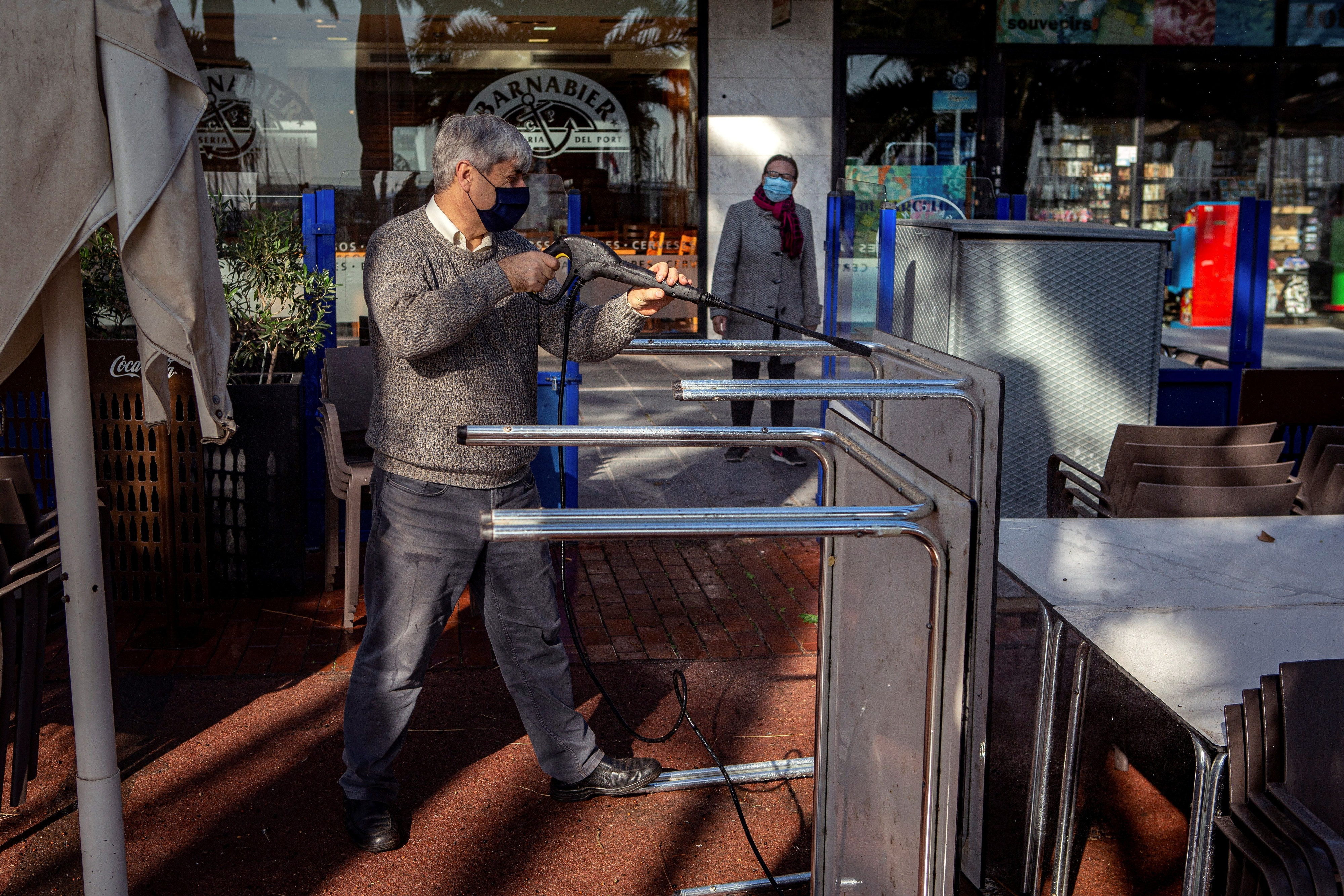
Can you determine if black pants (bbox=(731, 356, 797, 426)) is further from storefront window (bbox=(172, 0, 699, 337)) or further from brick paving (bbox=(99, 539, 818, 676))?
storefront window (bbox=(172, 0, 699, 337))

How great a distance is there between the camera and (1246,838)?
2111 millimetres

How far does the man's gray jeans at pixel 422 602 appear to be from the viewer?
3.01m

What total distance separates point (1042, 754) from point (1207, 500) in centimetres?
125

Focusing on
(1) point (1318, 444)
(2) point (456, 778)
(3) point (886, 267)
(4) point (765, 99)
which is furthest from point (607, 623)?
(4) point (765, 99)

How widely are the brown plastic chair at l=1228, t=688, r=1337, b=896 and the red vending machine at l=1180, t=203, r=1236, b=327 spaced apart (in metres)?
10.9

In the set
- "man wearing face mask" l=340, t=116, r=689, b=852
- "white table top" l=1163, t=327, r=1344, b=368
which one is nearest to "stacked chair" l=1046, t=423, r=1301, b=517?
"man wearing face mask" l=340, t=116, r=689, b=852

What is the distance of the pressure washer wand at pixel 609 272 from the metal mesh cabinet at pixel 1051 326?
2015 millimetres

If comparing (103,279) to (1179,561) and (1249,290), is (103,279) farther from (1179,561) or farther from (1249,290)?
(1249,290)

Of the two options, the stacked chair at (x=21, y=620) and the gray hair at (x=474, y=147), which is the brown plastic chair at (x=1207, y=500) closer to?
the gray hair at (x=474, y=147)

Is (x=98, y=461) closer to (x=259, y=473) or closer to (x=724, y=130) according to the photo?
(x=259, y=473)

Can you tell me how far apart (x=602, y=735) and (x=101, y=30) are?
2463mm

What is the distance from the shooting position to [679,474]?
6.96m

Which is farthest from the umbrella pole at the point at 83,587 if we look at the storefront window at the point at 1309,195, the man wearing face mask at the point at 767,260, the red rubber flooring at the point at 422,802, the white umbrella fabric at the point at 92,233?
the storefront window at the point at 1309,195

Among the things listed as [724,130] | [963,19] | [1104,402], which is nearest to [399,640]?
[1104,402]
